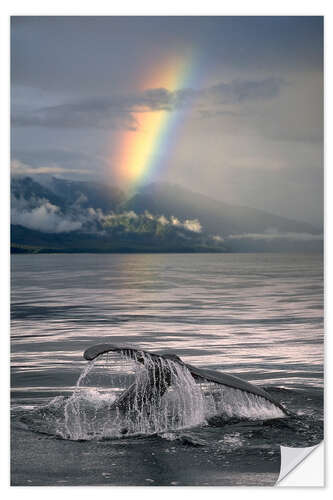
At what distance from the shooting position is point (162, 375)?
10.1 m

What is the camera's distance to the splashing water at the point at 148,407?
9883 millimetres

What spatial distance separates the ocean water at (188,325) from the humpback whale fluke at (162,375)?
0.51 m

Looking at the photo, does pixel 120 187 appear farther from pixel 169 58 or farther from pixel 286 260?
pixel 286 260

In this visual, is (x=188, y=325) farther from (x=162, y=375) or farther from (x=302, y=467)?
(x=302, y=467)

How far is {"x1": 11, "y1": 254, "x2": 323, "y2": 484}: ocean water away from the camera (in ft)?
34.3

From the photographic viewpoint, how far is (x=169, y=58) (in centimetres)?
1288

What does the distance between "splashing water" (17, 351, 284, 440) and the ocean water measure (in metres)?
0.08

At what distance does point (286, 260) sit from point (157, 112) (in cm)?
357

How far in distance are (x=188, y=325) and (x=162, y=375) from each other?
3188 millimetres

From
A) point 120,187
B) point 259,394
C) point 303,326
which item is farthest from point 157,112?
point 259,394

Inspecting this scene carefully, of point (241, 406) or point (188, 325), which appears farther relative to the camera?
point (188, 325)

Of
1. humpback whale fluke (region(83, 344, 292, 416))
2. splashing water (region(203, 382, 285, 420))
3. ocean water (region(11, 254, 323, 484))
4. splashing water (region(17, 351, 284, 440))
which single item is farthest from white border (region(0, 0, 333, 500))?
humpback whale fluke (region(83, 344, 292, 416))
